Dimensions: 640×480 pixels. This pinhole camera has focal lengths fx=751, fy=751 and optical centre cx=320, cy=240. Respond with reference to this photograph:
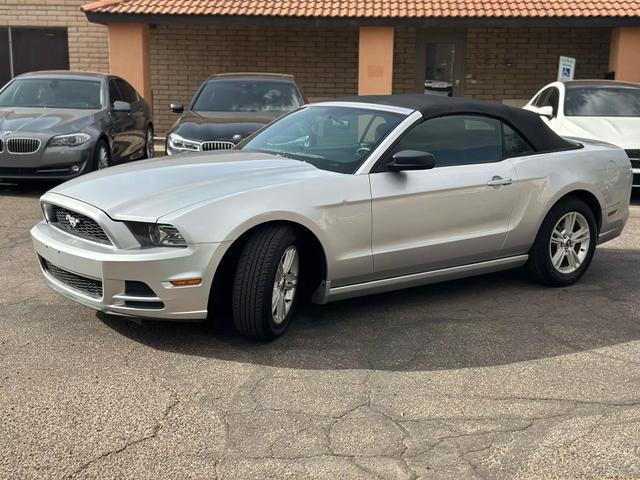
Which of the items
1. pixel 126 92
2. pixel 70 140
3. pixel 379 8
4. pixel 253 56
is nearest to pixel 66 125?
pixel 70 140

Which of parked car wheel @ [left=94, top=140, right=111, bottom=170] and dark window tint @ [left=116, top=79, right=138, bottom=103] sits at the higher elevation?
dark window tint @ [left=116, top=79, right=138, bottom=103]

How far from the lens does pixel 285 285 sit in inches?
181

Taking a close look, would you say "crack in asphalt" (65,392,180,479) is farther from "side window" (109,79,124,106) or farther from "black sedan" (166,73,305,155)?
"side window" (109,79,124,106)

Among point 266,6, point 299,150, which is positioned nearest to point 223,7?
point 266,6

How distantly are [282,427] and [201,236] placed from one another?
1.22m

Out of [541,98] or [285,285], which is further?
[541,98]

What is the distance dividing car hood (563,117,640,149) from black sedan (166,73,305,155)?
378 cm

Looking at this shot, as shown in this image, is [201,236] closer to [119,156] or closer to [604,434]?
[604,434]

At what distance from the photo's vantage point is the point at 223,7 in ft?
51.8

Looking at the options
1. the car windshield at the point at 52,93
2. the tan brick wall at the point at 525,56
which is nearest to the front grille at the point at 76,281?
the car windshield at the point at 52,93

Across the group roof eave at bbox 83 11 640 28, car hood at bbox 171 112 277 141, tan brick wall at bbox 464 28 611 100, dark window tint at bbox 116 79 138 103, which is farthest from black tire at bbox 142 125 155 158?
tan brick wall at bbox 464 28 611 100

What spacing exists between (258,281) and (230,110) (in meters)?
6.07

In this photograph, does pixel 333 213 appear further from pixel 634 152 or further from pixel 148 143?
pixel 148 143

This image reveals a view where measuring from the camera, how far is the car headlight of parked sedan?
345 inches
